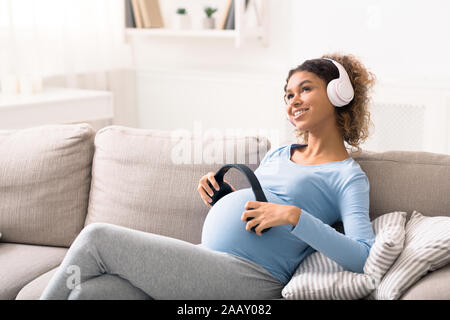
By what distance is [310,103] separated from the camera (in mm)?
1597

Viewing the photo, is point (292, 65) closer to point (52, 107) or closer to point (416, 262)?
point (52, 107)

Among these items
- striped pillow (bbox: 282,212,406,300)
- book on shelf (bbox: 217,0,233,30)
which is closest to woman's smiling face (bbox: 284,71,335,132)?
striped pillow (bbox: 282,212,406,300)

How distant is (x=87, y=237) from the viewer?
4.41 ft

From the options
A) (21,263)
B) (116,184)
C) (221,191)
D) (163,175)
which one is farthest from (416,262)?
(21,263)

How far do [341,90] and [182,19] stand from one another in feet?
6.90

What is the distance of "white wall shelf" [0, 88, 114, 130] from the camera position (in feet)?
8.55

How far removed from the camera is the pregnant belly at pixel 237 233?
4.83 feet

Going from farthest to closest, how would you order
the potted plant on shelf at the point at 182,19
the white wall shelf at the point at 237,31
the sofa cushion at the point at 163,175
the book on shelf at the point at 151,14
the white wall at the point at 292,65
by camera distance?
the book on shelf at the point at 151,14 → the potted plant on shelf at the point at 182,19 → the white wall shelf at the point at 237,31 → the white wall at the point at 292,65 → the sofa cushion at the point at 163,175

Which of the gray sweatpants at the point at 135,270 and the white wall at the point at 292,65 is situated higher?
the white wall at the point at 292,65

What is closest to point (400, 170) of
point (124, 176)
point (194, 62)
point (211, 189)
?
point (211, 189)

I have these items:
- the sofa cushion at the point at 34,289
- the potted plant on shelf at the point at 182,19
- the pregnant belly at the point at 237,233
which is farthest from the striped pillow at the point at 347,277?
the potted plant on shelf at the point at 182,19

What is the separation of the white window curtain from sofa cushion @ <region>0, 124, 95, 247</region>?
129cm

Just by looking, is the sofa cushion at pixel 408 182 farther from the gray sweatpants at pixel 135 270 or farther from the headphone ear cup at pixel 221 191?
the gray sweatpants at pixel 135 270

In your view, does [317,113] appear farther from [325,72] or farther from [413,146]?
[413,146]
